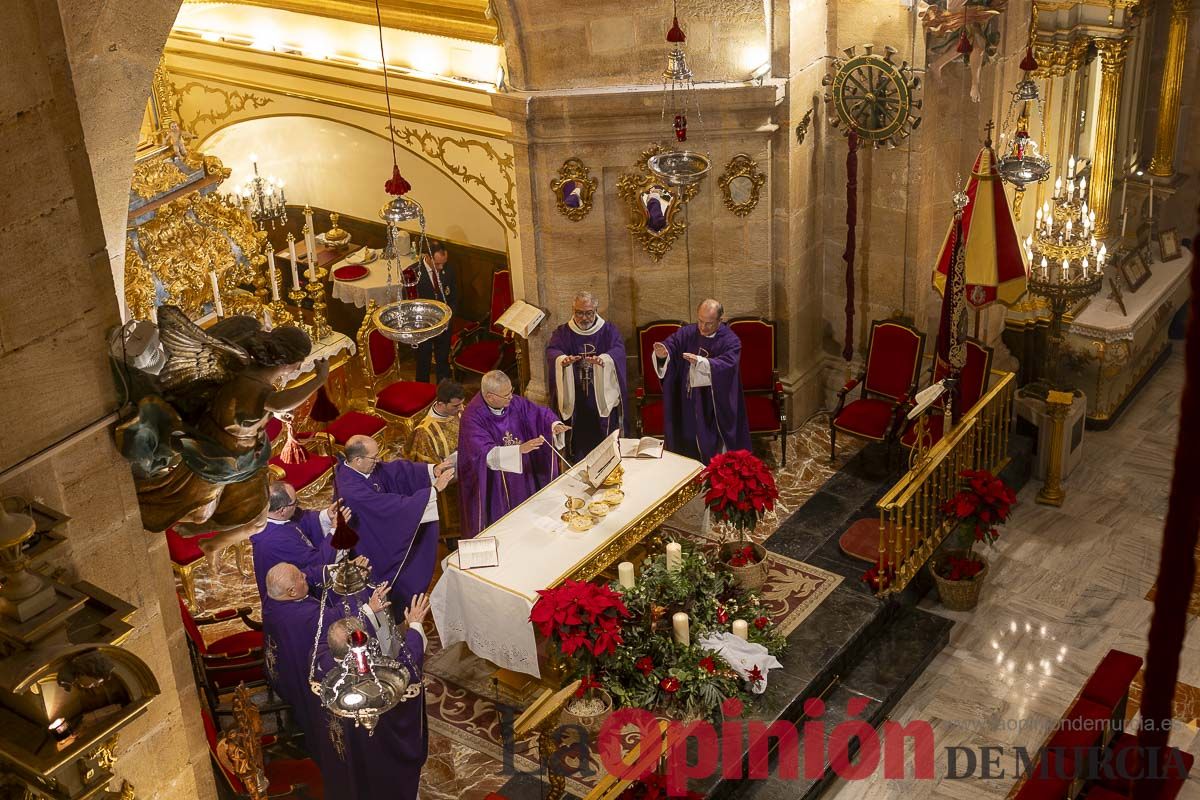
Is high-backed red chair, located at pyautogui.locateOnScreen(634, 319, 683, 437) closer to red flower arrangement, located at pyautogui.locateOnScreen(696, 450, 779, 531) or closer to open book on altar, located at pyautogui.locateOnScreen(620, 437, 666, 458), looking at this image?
open book on altar, located at pyautogui.locateOnScreen(620, 437, 666, 458)

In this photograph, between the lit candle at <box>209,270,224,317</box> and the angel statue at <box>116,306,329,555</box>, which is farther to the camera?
the lit candle at <box>209,270,224,317</box>

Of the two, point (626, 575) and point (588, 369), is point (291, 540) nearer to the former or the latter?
point (626, 575)

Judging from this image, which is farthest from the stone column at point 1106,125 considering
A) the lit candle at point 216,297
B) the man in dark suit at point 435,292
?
the lit candle at point 216,297

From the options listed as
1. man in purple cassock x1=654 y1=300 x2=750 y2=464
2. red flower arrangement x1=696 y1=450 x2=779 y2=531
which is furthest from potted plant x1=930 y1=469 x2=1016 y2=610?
man in purple cassock x1=654 y1=300 x2=750 y2=464

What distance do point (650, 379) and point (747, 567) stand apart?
2.36 metres

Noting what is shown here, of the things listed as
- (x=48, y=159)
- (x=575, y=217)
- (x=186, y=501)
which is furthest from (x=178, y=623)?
(x=575, y=217)

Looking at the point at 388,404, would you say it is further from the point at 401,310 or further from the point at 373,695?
the point at 373,695

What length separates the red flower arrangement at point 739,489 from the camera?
941 centimetres

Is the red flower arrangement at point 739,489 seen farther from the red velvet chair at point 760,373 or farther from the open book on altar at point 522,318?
the open book on altar at point 522,318

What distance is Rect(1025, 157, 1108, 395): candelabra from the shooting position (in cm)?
1104

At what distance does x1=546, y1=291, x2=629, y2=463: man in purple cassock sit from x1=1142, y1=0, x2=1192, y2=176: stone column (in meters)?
5.28

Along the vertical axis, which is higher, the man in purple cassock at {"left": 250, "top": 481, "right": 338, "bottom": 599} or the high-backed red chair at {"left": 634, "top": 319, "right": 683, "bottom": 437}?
the man in purple cassock at {"left": 250, "top": 481, "right": 338, "bottom": 599}

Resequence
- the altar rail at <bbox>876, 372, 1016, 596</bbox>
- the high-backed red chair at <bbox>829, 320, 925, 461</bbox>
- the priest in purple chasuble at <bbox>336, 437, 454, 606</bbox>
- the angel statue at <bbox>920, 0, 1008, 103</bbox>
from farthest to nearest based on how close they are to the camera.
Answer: the high-backed red chair at <bbox>829, 320, 925, 461</bbox> → the angel statue at <bbox>920, 0, 1008, 103</bbox> → the altar rail at <bbox>876, 372, 1016, 596</bbox> → the priest in purple chasuble at <bbox>336, 437, 454, 606</bbox>

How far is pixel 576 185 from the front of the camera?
11047 millimetres
